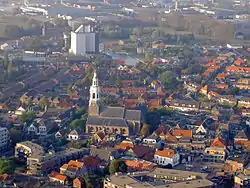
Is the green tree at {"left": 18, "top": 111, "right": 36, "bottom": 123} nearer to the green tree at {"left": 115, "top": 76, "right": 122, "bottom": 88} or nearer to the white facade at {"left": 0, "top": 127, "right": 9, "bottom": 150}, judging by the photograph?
the white facade at {"left": 0, "top": 127, "right": 9, "bottom": 150}

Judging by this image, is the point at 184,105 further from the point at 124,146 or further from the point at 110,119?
the point at 124,146

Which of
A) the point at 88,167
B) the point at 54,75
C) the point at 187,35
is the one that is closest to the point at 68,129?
the point at 88,167

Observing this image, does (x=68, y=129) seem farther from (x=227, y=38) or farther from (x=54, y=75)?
(x=227, y=38)

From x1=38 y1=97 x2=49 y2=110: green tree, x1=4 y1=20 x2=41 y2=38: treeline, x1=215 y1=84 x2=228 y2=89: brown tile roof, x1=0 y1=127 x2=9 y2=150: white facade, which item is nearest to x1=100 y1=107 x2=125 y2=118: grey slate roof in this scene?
x1=0 y1=127 x2=9 y2=150: white facade

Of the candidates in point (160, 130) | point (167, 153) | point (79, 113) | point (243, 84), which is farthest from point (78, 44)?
point (167, 153)

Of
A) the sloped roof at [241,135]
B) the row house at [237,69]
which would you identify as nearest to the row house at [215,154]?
the sloped roof at [241,135]
